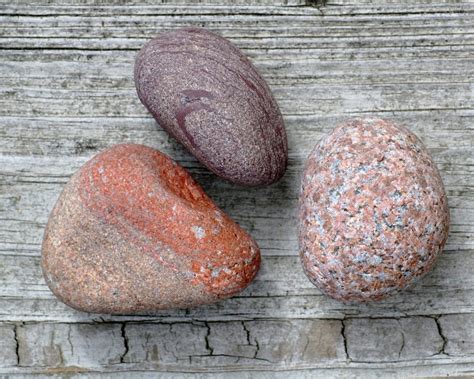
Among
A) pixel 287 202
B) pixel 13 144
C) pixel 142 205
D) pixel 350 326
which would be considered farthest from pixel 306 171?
pixel 13 144

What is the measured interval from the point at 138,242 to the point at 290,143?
0.43 m

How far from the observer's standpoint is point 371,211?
3.86 ft

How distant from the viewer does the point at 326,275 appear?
1.25 metres

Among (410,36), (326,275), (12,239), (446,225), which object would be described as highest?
(410,36)

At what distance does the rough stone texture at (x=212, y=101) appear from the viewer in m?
1.27

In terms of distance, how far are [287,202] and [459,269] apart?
439mm

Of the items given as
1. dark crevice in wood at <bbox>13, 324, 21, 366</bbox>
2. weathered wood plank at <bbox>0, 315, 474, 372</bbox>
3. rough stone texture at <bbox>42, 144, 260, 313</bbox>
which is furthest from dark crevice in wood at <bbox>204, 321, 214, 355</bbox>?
dark crevice in wood at <bbox>13, 324, 21, 366</bbox>

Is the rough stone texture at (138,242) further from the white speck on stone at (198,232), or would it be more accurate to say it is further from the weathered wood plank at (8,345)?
the weathered wood plank at (8,345)

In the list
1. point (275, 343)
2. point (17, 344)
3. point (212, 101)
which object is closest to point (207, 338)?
point (275, 343)

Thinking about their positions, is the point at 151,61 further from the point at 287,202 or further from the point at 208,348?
the point at 208,348

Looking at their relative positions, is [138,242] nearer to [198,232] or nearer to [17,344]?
[198,232]

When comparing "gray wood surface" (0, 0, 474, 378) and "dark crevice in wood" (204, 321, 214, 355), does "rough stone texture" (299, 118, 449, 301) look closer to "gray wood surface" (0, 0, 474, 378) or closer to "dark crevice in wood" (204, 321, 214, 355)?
"gray wood surface" (0, 0, 474, 378)

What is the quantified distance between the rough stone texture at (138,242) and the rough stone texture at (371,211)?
0.19 m

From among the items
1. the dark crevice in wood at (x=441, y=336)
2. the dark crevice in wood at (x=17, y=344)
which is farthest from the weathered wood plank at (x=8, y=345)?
the dark crevice in wood at (x=441, y=336)
